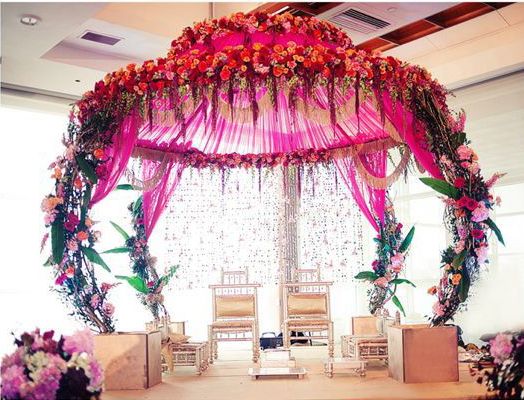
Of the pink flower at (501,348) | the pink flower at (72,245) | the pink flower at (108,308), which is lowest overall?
the pink flower at (501,348)

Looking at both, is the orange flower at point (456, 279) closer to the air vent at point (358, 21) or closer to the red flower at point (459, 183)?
the red flower at point (459, 183)

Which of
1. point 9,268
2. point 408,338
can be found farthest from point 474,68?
point 9,268

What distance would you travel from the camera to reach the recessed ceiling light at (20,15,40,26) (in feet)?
17.8

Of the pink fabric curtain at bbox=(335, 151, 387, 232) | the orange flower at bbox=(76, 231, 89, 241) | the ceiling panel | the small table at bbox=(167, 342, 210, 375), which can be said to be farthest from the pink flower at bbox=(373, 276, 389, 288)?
the orange flower at bbox=(76, 231, 89, 241)

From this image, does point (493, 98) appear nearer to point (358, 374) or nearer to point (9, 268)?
point (358, 374)

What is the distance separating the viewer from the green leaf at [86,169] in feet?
16.4

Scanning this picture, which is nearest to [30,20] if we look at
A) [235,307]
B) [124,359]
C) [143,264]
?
[143,264]

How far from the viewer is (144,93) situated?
16.0 ft

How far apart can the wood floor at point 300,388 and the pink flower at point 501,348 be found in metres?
0.90

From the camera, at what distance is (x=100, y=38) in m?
6.62

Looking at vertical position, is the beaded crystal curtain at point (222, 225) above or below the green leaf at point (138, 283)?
above

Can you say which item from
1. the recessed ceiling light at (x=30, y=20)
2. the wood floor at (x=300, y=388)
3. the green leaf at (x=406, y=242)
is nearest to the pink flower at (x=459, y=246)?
the wood floor at (x=300, y=388)

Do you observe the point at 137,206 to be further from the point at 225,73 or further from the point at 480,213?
the point at 480,213

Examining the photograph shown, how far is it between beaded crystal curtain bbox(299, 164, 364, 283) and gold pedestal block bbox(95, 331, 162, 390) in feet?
9.47
